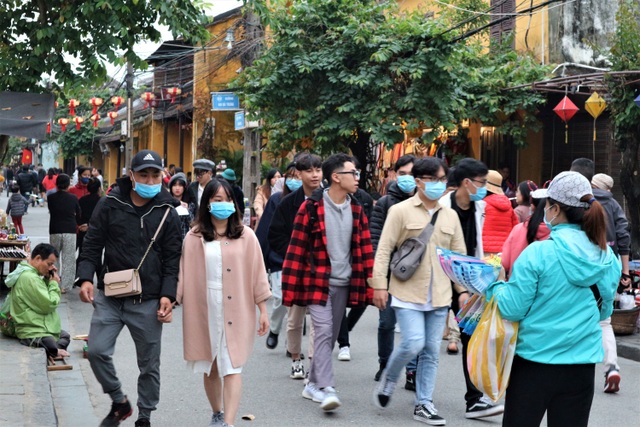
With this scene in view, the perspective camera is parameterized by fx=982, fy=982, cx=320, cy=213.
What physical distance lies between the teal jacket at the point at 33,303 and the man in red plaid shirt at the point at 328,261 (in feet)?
10.0

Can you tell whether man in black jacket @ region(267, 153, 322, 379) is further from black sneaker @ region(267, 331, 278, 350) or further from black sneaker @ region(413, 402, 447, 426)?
black sneaker @ region(413, 402, 447, 426)

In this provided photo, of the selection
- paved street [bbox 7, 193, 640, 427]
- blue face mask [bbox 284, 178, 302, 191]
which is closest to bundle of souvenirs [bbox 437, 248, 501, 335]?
paved street [bbox 7, 193, 640, 427]

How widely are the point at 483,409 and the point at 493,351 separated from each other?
9.02 ft

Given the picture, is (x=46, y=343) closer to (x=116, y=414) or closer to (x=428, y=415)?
(x=116, y=414)

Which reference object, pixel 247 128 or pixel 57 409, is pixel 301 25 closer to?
pixel 247 128

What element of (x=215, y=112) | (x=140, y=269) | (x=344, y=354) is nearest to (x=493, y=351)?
(x=140, y=269)

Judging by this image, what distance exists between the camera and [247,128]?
69.6 ft

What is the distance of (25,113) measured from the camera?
935 centimetres

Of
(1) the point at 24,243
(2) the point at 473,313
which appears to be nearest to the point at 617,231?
(2) the point at 473,313

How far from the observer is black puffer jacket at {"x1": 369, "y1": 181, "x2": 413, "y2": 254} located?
8531mm

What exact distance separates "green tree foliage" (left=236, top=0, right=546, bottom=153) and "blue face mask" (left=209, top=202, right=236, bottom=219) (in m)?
11.6

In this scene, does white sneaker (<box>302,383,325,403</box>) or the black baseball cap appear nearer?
the black baseball cap

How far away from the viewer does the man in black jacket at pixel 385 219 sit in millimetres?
8234

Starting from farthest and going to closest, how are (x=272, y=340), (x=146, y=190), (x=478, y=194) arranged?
(x=272, y=340)
(x=478, y=194)
(x=146, y=190)
